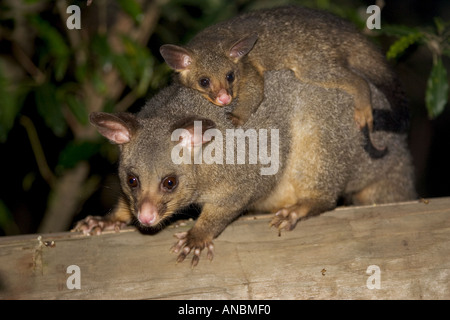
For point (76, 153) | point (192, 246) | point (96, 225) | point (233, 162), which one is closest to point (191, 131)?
point (233, 162)

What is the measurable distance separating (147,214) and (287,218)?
0.93m

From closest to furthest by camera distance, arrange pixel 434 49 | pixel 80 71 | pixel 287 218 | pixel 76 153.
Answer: pixel 287 218, pixel 434 49, pixel 76 153, pixel 80 71

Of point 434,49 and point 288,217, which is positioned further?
point 434,49

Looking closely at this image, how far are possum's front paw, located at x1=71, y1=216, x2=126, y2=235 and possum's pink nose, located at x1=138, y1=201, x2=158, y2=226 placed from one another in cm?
41

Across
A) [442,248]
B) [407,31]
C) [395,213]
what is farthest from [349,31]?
[442,248]

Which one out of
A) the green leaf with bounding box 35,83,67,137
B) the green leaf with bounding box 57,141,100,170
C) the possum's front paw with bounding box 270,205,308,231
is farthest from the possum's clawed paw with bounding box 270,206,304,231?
the green leaf with bounding box 35,83,67,137

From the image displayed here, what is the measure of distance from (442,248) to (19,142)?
195 inches

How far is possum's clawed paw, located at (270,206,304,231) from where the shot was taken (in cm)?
371

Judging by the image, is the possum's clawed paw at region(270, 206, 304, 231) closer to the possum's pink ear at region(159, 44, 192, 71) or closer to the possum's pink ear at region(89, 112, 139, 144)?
the possum's pink ear at region(89, 112, 139, 144)

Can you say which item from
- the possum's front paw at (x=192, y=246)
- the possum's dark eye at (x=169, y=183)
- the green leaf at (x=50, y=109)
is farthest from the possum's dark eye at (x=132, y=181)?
the green leaf at (x=50, y=109)

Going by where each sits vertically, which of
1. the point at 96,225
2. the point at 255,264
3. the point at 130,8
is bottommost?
the point at 255,264

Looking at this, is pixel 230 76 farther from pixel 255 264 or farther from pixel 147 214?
pixel 255 264

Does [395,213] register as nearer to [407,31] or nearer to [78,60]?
[407,31]

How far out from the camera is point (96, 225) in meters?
4.00
